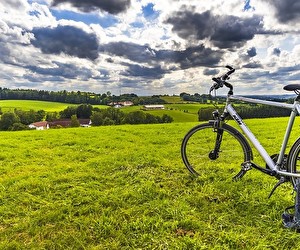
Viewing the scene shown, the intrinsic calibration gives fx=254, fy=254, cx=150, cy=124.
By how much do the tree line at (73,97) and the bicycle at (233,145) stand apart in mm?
61207

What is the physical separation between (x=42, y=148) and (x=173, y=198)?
6682 mm

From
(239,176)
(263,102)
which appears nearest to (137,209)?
(239,176)

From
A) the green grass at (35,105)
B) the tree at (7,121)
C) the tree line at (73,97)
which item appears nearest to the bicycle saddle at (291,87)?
the tree at (7,121)

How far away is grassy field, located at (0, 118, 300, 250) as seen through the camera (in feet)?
10.5

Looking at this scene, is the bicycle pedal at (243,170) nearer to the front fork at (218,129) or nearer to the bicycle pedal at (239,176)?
the bicycle pedal at (239,176)

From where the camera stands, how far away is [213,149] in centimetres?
531

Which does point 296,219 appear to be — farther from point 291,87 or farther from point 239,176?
point 291,87

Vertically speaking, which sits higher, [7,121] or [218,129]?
[218,129]

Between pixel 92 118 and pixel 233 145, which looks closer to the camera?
pixel 233 145

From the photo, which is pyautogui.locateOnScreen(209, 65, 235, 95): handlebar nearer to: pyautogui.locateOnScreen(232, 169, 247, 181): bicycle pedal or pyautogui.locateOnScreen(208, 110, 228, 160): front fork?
pyautogui.locateOnScreen(208, 110, 228, 160): front fork

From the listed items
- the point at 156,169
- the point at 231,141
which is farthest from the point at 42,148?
the point at 231,141

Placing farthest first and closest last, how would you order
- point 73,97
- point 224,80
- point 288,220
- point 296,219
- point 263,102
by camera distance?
point 73,97, point 224,80, point 263,102, point 288,220, point 296,219

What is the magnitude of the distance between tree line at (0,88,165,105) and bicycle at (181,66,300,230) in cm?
6121

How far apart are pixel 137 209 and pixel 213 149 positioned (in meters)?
2.18
